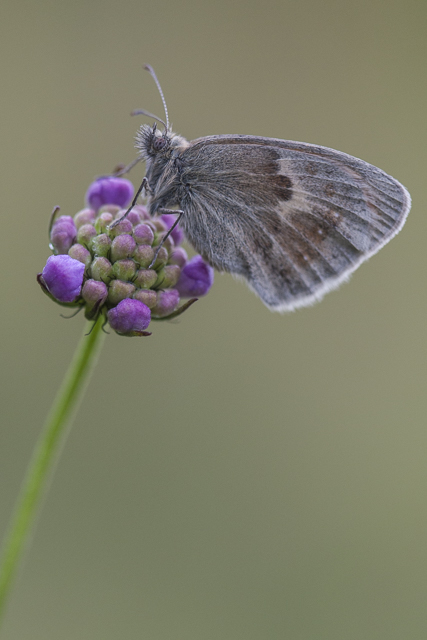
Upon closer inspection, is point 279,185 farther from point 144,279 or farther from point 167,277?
point 144,279

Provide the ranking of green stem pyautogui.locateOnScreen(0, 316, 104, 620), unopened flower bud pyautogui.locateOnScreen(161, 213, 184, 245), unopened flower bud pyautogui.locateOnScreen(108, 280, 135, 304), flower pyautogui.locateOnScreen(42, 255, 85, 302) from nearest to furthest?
1. green stem pyautogui.locateOnScreen(0, 316, 104, 620)
2. flower pyautogui.locateOnScreen(42, 255, 85, 302)
3. unopened flower bud pyautogui.locateOnScreen(108, 280, 135, 304)
4. unopened flower bud pyautogui.locateOnScreen(161, 213, 184, 245)

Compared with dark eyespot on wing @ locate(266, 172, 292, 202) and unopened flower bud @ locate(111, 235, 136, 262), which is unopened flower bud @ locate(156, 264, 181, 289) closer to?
unopened flower bud @ locate(111, 235, 136, 262)

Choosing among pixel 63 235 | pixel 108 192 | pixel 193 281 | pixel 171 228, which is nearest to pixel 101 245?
pixel 63 235

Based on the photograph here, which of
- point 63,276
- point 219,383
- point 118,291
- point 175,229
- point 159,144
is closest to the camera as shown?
point 63,276

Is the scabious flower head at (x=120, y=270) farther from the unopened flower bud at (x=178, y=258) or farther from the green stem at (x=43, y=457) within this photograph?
the green stem at (x=43, y=457)

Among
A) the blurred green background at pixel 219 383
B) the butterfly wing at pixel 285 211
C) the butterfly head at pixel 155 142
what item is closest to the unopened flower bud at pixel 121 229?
the butterfly wing at pixel 285 211

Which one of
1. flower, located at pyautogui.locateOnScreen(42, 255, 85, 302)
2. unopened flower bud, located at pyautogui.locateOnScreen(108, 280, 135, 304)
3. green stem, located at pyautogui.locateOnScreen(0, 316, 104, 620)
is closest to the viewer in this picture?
green stem, located at pyautogui.locateOnScreen(0, 316, 104, 620)

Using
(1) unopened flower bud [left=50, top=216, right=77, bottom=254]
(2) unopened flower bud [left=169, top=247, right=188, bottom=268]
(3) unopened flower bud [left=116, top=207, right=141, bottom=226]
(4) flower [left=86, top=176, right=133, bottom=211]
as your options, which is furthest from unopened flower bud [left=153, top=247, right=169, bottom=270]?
(4) flower [left=86, top=176, right=133, bottom=211]

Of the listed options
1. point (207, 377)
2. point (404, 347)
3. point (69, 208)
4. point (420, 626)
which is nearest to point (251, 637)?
point (420, 626)
